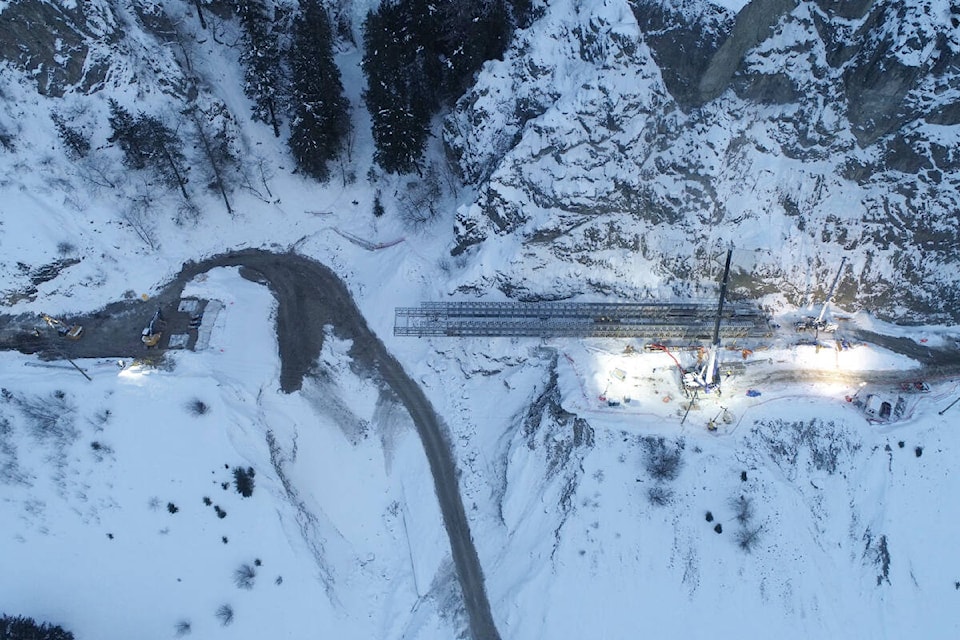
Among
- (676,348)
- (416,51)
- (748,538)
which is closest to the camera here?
(748,538)

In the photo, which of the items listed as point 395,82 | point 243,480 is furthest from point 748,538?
point 395,82

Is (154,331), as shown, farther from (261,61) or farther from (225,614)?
(261,61)

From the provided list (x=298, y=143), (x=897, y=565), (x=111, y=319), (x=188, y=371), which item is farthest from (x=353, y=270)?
(x=897, y=565)

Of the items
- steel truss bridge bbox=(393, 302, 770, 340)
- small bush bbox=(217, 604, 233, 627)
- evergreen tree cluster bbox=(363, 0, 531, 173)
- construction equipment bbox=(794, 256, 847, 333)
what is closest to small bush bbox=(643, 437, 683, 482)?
steel truss bridge bbox=(393, 302, 770, 340)

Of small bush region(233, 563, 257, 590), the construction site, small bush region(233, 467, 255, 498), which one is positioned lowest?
small bush region(233, 563, 257, 590)

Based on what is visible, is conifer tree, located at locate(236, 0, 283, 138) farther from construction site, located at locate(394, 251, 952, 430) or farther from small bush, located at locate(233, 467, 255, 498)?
small bush, located at locate(233, 467, 255, 498)

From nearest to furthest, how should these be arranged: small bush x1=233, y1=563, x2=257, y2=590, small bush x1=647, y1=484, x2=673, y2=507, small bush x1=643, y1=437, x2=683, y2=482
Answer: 1. small bush x1=233, y1=563, x2=257, y2=590
2. small bush x1=647, y1=484, x2=673, y2=507
3. small bush x1=643, y1=437, x2=683, y2=482

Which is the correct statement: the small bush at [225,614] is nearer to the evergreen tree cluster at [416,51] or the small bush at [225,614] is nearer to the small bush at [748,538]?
the small bush at [748,538]
